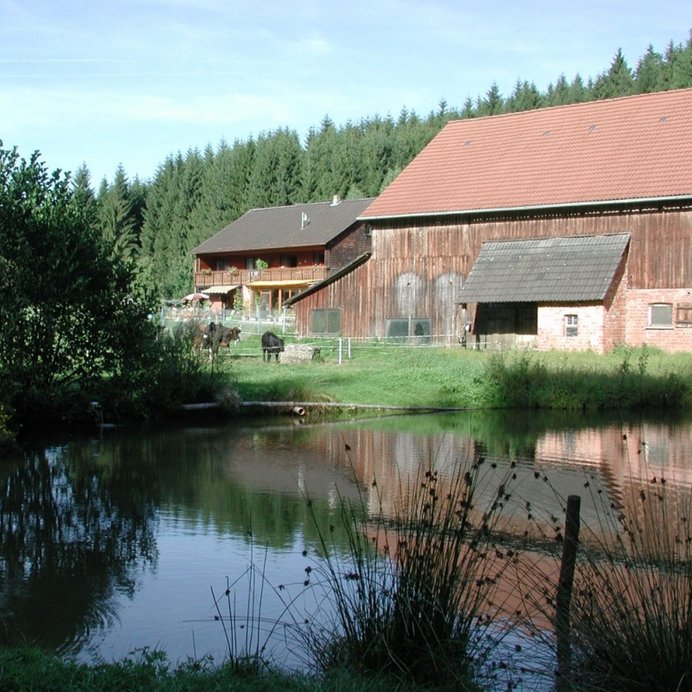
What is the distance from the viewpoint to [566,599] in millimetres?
6156

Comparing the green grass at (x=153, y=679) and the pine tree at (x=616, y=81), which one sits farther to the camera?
the pine tree at (x=616, y=81)

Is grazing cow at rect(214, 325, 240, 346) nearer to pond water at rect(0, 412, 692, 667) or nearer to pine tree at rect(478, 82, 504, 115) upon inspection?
pond water at rect(0, 412, 692, 667)

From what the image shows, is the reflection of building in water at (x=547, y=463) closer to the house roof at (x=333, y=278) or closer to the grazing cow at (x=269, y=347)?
the grazing cow at (x=269, y=347)

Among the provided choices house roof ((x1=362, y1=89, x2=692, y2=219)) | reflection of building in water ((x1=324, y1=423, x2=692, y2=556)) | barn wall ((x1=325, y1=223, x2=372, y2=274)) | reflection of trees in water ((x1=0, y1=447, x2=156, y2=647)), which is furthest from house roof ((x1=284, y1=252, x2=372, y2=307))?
reflection of trees in water ((x1=0, y1=447, x2=156, y2=647))

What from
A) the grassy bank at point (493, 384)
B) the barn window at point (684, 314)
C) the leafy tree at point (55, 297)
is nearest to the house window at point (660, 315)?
the barn window at point (684, 314)

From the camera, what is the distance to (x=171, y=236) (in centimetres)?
8956

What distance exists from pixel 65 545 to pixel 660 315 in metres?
27.4

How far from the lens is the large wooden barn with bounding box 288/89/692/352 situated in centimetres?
3460

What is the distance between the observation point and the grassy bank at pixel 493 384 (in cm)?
2566

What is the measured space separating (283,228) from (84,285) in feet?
150

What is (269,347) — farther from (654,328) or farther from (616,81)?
(616,81)

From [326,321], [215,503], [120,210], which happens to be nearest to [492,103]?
[120,210]

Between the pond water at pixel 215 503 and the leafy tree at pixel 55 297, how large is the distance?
1427 millimetres

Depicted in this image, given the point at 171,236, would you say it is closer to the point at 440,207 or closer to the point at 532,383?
the point at 440,207
